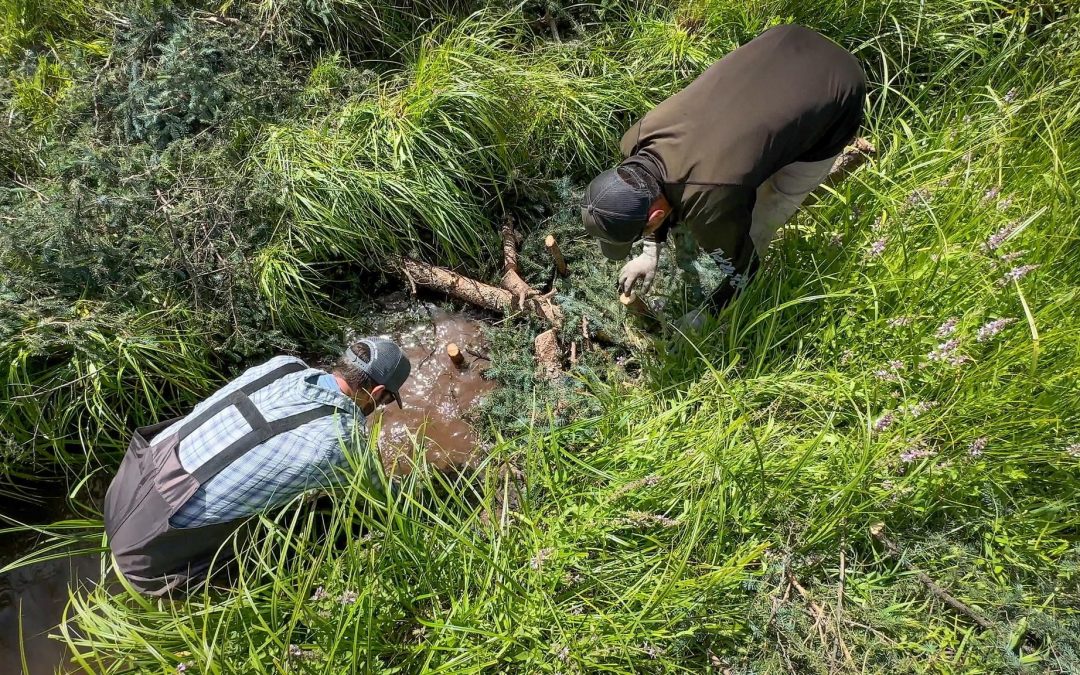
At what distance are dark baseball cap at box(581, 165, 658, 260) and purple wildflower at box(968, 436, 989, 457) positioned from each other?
1350 millimetres

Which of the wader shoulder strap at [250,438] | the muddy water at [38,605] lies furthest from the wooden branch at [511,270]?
the muddy water at [38,605]

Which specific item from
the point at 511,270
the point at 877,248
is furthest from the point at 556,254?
the point at 877,248

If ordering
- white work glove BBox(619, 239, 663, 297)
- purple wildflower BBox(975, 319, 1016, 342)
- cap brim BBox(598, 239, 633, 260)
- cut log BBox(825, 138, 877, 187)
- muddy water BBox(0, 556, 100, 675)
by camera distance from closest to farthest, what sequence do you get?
Answer: 1. purple wildflower BBox(975, 319, 1016, 342)
2. cap brim BBox(598, 239, 633, 260)
3. muddy water BBox(0, 556, 100, 675)
4. white work glove BBox(619, 239, 663, 297)
5. cut log BBox(825, 138, 877, 187)

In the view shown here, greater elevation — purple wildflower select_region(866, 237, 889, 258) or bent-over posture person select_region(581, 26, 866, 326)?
bent-over posture person select_region(581, 26, 866, 326)

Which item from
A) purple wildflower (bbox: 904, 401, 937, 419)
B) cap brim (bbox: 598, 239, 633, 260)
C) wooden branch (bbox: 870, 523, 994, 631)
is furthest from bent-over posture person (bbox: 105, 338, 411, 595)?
purple wildflower (bbox: 904, 401, 937, 419)

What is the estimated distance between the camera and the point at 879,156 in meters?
2.91

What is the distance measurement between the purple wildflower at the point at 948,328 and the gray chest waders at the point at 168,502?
89.9 inches

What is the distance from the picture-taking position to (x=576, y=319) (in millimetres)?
3156

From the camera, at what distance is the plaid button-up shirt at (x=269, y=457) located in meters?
2.08


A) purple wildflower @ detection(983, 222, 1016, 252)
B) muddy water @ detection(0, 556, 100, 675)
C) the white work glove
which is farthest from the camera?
the white work glove

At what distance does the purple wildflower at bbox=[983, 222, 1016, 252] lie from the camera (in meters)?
2.07

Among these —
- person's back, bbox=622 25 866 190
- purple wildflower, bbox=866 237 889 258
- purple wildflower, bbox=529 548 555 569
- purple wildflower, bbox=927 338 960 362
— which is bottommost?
purple wildflower, bbox=927 338 960 362

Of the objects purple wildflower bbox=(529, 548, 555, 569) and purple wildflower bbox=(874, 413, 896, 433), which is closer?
purple wildflower bbox=(529, 548, 555, 569)

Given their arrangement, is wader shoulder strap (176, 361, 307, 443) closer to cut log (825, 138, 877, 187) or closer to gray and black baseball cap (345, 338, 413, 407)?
gray and black baseball cap (345, 338, 413, 407)
